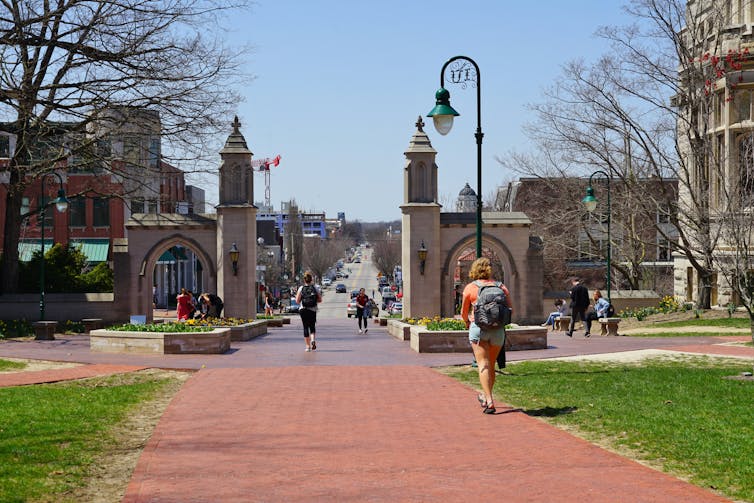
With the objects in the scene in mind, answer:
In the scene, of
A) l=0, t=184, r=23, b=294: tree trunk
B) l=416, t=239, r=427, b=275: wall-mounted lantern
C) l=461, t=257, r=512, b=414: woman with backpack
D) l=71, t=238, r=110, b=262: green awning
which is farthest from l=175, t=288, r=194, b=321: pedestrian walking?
l=71, t=238, r=110, b=262: green awning

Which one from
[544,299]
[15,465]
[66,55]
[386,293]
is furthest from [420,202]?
[386,293]

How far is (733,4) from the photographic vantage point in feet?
106

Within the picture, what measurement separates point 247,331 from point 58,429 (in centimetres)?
1689

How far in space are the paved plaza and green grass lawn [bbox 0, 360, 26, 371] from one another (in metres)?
1.50

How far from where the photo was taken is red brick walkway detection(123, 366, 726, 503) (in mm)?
7590

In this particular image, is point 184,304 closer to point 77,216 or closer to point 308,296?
point 308,296

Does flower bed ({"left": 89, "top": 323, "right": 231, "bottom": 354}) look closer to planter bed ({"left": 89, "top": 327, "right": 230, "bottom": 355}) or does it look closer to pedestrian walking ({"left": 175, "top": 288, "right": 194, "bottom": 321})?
planter bed ({"left": 89, "top": 327, "right": 230, "bottom": 355})

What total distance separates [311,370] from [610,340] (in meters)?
11.1

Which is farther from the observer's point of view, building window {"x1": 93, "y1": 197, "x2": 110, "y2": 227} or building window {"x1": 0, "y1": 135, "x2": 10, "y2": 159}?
building window {"x1": 93, "y1": 197, "x2": 110, "y2": 227}

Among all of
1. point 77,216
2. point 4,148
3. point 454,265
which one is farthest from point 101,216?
point 454,265

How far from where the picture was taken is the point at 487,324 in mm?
11359

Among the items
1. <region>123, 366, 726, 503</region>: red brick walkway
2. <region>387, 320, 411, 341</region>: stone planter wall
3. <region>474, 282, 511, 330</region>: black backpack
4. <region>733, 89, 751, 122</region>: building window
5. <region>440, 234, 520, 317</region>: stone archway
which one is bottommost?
<region>123, 366, 726, 503</region>: red brick walkway

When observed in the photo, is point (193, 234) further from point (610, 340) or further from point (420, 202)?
point (610, 340)

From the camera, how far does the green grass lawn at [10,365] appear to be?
17.8 m
